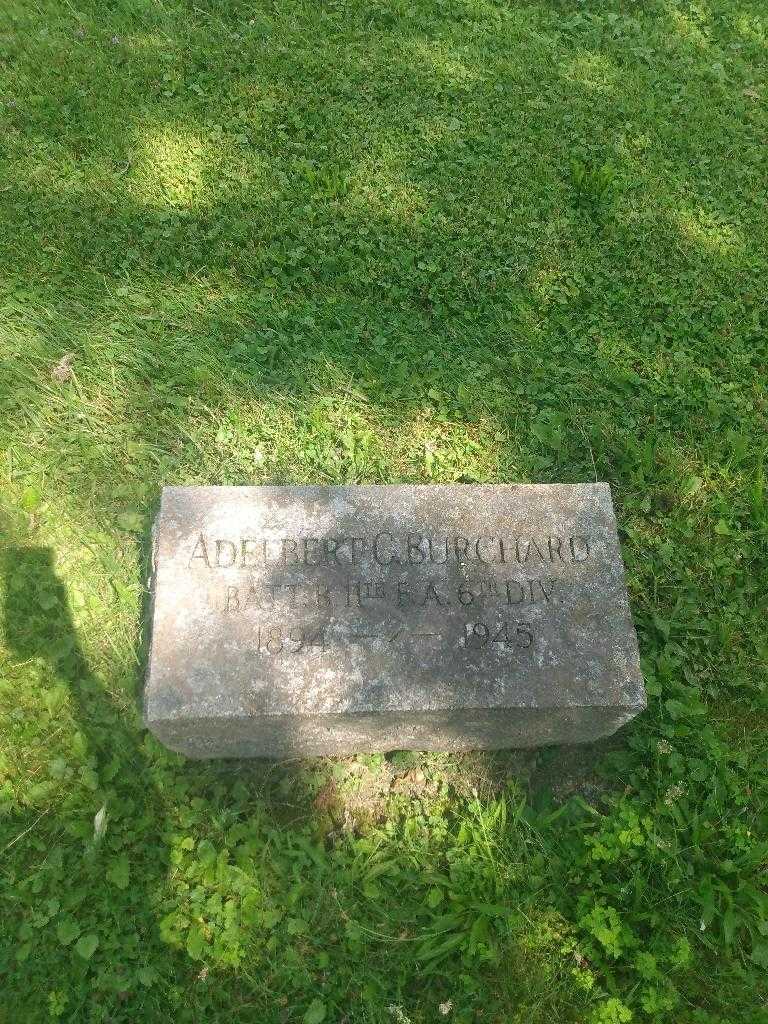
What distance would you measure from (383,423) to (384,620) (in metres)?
1.49

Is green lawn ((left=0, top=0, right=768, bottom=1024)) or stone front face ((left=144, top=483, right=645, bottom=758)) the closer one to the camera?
stone front face ((left=144, top=483, right=645, bottom=758))

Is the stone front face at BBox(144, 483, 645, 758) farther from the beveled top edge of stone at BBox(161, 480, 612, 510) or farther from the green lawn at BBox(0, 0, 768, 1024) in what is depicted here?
the green lawn at BBox(0, 0, 768, 1024)

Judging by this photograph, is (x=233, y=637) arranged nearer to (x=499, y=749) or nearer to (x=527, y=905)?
(x=499, y=749)

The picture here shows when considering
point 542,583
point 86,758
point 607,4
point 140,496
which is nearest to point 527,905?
point 542,583

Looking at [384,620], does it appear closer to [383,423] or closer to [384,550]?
[384,550]

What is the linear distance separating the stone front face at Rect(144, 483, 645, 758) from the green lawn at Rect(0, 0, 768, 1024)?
45cm

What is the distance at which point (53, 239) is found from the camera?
162 inches

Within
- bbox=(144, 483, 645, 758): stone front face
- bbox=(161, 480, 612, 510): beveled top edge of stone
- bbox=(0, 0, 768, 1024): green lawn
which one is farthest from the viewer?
bbox=(161, 480, 612, 510): beveled top edge of stone

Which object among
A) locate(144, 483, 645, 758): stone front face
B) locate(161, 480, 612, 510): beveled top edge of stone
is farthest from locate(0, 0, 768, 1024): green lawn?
locate(161, 480, 612, 510): beveled top edge of stone

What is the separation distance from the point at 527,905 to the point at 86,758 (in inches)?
71.8

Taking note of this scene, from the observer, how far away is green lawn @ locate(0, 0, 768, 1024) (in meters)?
2.53

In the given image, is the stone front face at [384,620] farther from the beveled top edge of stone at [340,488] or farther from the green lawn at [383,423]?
the green lawn at [383,423]

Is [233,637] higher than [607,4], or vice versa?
[607,4]

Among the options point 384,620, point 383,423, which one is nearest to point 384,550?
point 384,620
